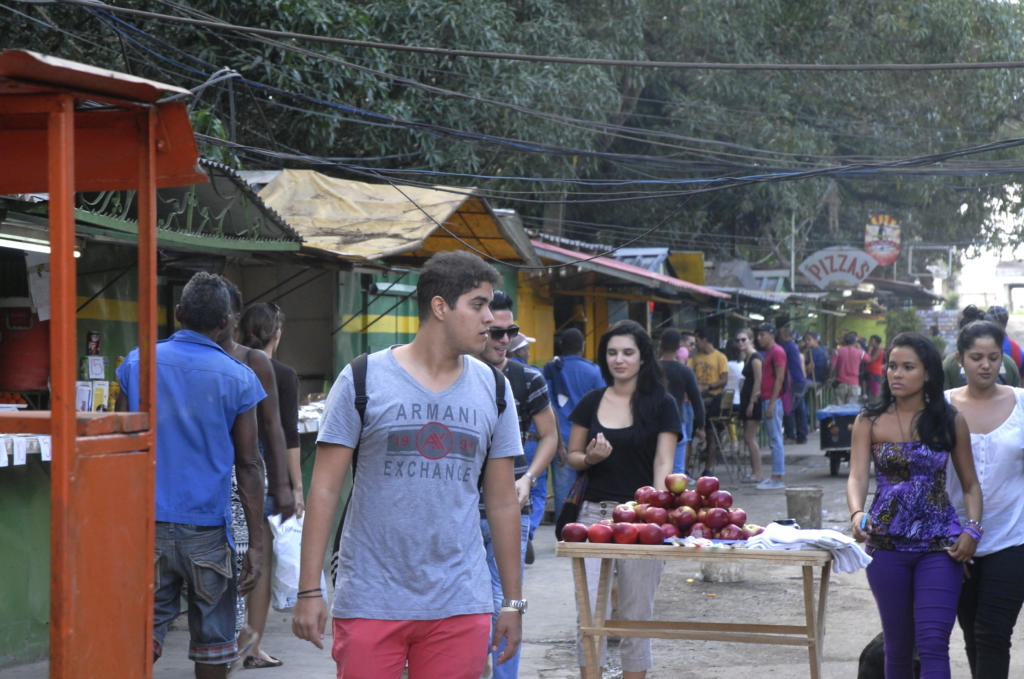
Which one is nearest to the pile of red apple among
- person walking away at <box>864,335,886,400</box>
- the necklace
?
the necklace

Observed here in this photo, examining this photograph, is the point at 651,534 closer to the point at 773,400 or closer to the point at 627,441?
the point at 627,441

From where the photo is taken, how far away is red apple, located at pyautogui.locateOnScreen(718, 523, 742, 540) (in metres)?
5.68

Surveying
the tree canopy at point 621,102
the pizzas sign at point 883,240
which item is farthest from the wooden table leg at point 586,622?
the pizzas sign at point 883,240

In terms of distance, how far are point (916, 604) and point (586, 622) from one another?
1558mm

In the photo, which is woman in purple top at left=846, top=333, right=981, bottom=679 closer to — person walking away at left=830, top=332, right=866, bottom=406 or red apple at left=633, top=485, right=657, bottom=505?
red apple at left=633, top=485, right=657, bottom=505

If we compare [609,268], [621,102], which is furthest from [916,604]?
[621,102]

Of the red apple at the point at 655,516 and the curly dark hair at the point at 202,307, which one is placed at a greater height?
the curly dark hair at the point at 202,307

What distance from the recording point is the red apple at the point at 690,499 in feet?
19.4

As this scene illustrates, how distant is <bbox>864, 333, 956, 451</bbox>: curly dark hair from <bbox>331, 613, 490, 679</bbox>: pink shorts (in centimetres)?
253

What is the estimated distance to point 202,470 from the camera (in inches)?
199

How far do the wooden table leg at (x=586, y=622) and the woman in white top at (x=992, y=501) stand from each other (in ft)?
5.56

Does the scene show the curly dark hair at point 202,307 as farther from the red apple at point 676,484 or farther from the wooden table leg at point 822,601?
the wooden table leg at point 822,601

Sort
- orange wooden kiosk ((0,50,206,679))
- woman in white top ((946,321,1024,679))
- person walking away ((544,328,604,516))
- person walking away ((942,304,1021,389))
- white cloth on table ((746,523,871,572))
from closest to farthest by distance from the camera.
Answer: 1. orange wooden kiosk ((0,50,206,679))
2. woman in white top ((946,321,1024,679))
3. white cloth on table ((746,523,871,572))
4. person walking away ((942,304,1021,389))
5. person walking away ((544,328,604,516))

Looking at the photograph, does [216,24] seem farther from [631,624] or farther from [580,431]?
[631,624]
